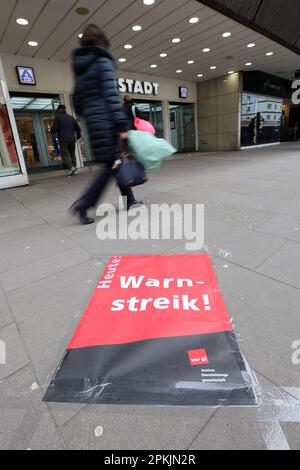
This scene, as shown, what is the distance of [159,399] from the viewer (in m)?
0.92

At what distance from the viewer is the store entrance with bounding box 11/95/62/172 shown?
10.8 meters

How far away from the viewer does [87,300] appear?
5.09ft

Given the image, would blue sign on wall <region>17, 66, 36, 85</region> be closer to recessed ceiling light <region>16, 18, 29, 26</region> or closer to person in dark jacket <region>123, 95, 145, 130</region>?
recessed ceiling light <region>16, 18, 29, 26</region>

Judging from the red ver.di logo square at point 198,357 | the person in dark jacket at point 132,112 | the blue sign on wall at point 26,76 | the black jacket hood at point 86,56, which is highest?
the blue sign on wall at point 26,76

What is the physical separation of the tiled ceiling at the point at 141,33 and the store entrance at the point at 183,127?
3.60 metres

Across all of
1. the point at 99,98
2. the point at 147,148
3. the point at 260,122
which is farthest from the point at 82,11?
the point at 260,122

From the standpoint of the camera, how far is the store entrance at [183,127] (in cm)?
1380

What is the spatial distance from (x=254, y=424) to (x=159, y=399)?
0.32 m

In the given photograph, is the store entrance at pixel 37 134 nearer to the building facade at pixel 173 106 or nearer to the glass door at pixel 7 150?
the building facade at pixel 173 106

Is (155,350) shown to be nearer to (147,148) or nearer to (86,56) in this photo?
(147,148)

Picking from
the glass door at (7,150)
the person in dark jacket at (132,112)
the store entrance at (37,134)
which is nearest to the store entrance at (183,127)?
the store entrance at (37,134)
